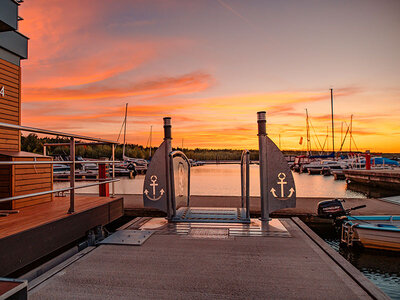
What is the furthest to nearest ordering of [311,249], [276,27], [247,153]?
[276,27]
[247,153]
[311,249]

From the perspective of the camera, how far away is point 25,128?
10.4ft

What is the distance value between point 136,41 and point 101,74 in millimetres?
2334

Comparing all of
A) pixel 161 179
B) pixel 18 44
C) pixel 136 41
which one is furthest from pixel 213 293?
pixel 136 41

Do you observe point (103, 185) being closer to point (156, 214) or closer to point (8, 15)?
point (156, 214)

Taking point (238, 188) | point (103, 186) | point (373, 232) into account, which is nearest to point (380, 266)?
point (373, 232)

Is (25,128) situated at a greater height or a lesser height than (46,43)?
lesser

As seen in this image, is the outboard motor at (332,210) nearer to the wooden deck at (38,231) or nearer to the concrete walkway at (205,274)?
the concrete walkway at (205,274)

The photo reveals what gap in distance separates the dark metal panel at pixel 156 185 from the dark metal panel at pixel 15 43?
3.97m

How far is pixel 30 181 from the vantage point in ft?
17.7

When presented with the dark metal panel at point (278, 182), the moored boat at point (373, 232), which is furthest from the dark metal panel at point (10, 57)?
the moored boat at point (373, 232)

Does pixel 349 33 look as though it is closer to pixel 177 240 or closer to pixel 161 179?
pixel 161 179

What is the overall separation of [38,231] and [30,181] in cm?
265

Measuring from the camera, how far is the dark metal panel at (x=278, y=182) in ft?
17.8

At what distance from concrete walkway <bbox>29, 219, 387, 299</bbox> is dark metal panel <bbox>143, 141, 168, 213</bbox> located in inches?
62.7
